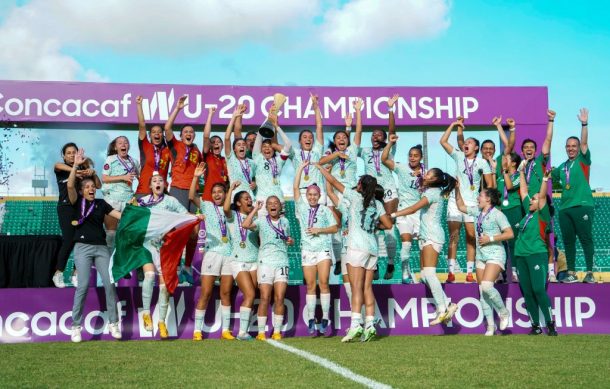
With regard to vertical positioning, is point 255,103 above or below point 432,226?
above

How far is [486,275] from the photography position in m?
9.12

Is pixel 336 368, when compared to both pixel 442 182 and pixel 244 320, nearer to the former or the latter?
pixel 244 320

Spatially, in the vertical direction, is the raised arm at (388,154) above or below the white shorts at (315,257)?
above

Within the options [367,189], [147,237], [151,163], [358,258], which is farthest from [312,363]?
[151,163]

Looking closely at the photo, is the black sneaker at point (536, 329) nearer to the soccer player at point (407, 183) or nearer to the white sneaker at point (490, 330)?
the white sneaker at point (490, 330)

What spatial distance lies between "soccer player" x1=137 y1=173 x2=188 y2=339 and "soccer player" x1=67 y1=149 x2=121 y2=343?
396 mm

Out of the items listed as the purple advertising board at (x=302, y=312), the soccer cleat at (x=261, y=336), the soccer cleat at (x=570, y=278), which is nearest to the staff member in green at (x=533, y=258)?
the purple advertising board at (x=302, y=312)

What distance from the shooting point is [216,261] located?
9273 mm

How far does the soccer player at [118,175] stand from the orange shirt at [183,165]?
539mm

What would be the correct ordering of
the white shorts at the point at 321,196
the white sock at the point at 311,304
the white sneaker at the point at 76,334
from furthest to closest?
the white shorts at the point at 321,196 → the white sock at the point at 311,304 → the white sneaker at the point at 76,334

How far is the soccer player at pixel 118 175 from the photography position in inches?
389

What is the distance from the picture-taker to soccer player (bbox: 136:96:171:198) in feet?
33.3

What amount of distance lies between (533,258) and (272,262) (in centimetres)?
317

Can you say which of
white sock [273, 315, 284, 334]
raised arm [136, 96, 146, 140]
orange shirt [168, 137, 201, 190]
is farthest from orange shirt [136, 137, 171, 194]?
white sock [273, 315, 284, 334]
